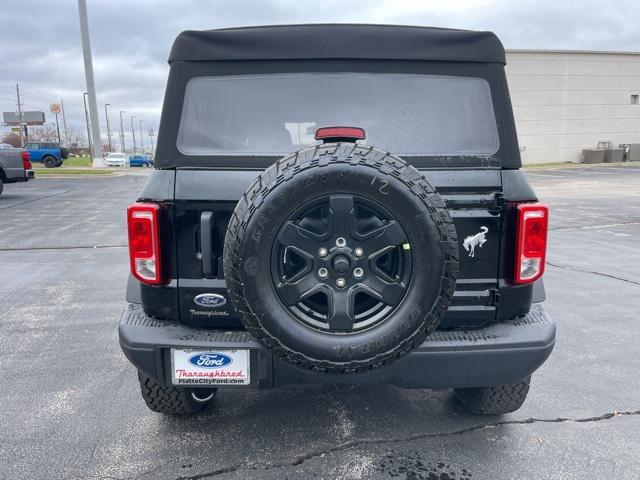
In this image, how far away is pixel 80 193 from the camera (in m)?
16.7

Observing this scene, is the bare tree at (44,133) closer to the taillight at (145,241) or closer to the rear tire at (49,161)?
the rear tire at (49,161)

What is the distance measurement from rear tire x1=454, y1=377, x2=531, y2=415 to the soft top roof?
5.76ft

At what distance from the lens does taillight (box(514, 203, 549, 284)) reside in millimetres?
2324

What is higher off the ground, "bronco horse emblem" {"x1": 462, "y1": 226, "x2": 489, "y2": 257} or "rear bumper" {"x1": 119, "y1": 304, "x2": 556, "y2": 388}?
"bronco horse emblem" {"x1": 462, "y1": 226, "x2": 489, "y2": 257}

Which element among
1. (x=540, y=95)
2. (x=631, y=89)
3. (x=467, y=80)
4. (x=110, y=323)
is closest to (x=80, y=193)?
(x=110, y=323)

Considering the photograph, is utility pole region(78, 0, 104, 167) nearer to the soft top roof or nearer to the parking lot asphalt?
the parking lot asphalt

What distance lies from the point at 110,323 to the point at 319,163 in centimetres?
333

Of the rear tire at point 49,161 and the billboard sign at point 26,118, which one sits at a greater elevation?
the billboard sign at point 26,118

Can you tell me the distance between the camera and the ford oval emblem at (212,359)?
88.2 inches

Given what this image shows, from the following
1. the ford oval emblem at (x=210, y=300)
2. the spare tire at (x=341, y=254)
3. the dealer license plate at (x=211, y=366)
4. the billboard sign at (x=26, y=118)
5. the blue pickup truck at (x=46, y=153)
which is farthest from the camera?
the billboard sign at (x=26, y=118)

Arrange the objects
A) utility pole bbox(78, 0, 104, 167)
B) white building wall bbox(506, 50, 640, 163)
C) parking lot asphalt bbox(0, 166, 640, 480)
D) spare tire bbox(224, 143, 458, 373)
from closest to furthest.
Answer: spare tire bbox(224, 143, 458, 373) → parking lot asphalt bbox(0, 166, 640, 480) → utility pole bbox(78, 0, 104, 167) → white building wall bbox(506, 50, 640, 163)

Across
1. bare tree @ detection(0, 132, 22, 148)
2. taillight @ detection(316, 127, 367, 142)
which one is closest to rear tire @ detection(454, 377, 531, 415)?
taillight @ detection(316, 127, 367, 142)

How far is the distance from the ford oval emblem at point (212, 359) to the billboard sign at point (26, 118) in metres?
90.0

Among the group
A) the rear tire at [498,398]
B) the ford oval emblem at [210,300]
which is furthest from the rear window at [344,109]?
the rear tire at [498,398]
